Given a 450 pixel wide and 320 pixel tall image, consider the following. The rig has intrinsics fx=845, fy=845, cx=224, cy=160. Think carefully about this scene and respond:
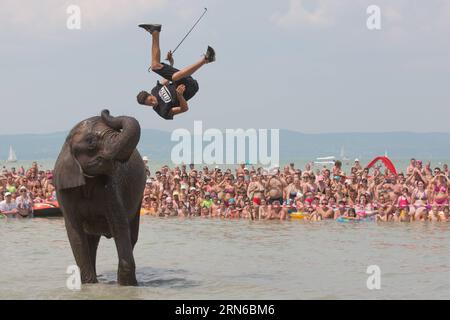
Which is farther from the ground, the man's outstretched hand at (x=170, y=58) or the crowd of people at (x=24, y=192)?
the man's outstretched hand at (x=170, y=58)

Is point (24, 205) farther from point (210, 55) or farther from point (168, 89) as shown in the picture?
point (210, 55)

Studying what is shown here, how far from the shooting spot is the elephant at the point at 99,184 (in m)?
11.9

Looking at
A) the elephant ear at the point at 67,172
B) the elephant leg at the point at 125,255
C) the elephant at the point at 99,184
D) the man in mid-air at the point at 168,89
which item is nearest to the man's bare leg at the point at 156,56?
the man in mid-air at the point at 168,89

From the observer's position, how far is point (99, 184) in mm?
12359

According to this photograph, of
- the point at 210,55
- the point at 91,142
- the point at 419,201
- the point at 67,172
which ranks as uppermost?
the point at 210,55

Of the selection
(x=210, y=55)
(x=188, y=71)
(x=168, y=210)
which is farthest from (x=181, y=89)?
(x=168, y=210)

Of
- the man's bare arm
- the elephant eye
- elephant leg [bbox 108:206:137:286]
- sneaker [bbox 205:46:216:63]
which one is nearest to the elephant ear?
the elephant eye

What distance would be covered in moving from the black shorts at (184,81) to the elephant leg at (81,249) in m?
2.58

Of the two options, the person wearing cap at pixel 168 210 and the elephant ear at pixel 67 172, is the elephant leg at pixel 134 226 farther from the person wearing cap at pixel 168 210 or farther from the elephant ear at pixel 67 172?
the person wearing cap at pixel 168 210

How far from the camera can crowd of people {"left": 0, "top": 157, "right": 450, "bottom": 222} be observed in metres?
25.6

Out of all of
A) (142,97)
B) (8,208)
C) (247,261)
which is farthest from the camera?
(8,208)

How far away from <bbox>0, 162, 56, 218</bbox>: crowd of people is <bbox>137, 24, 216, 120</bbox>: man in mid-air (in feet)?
50.8

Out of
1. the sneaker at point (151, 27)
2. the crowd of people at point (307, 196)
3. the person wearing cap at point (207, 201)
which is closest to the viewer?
the sneaker at point (151, 27)

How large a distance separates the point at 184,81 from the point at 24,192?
16.1m
